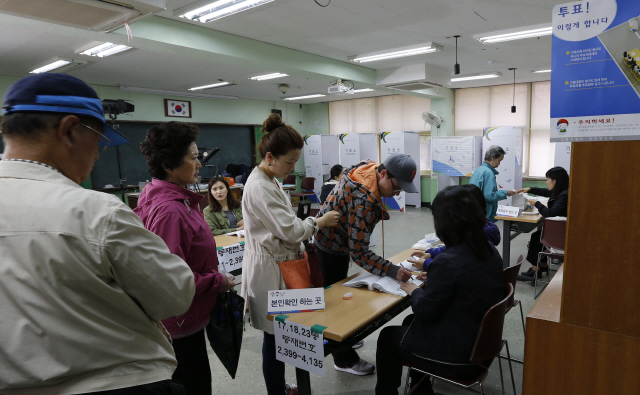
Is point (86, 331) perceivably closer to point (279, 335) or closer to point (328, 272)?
point (279, 335)

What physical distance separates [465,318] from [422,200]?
7.87 metres

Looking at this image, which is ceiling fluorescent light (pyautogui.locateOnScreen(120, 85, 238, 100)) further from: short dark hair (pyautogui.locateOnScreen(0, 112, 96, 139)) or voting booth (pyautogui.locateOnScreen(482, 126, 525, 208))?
short dark hair (pyautogui.locateOnScreen(0, 112, 96, 139))

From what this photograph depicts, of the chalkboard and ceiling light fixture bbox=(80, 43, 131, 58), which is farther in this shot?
the chalkboard

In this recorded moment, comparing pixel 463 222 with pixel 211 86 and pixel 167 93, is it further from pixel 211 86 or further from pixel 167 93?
pixel 167 93

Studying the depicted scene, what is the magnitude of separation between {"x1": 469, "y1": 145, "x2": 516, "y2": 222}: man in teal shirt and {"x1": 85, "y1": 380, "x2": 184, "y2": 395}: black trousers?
407 cm

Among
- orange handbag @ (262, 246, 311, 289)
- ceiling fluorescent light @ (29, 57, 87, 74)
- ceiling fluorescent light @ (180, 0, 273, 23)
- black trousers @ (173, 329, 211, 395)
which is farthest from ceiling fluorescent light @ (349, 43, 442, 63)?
black trousers @ (173, 329, 211, 395)

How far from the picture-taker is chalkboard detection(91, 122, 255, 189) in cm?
742

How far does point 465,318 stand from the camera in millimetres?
1555

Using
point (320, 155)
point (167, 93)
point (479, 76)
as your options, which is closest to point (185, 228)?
point (479, 76)

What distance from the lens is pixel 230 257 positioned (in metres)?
2.98

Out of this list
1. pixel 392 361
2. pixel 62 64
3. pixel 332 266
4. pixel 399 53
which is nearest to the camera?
pixel 392 361

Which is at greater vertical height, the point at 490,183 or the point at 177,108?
the point at 177,108

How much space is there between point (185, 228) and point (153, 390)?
64 cm

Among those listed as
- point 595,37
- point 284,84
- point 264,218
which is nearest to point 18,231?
point 264,218
